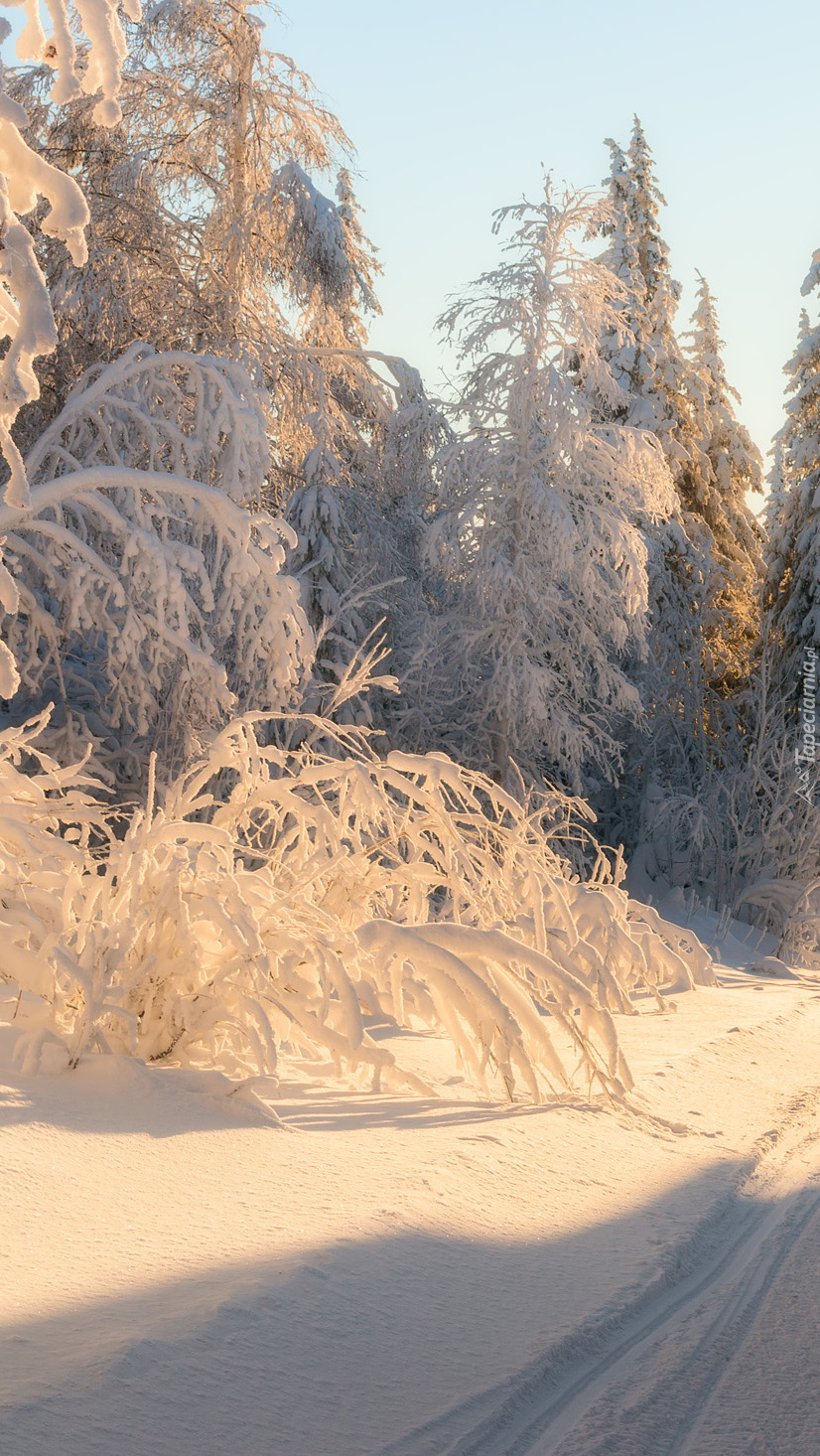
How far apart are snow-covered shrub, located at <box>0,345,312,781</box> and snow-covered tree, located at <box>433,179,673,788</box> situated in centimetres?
271

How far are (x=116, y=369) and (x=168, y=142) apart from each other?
3864 mm

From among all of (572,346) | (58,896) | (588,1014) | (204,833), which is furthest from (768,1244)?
(572,346)

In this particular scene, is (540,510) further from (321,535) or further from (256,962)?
(256,962)

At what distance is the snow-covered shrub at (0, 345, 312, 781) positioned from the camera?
35.0ft

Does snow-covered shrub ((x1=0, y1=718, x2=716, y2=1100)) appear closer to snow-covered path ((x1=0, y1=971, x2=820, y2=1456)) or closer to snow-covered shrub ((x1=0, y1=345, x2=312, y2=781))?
snow-covered path ((x1=0, y1=971, x2=820, y2=1456))

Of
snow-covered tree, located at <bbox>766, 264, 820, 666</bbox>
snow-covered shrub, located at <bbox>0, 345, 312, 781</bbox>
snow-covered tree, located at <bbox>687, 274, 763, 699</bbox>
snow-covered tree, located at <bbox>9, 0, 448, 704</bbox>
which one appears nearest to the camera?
snow-covered shrub, located at <bbox>0, 345, 312, 781</bbox>

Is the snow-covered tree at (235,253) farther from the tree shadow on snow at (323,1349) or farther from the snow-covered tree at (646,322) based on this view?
the tree shadow on snow at (323,1349)

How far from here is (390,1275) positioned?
253 centimetres

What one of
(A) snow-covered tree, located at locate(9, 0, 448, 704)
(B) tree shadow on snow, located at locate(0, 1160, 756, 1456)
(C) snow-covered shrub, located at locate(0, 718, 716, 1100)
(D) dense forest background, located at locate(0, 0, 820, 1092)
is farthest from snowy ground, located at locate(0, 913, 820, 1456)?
(A) snow-covered tree, located at locate(9, 0, 448, 704)

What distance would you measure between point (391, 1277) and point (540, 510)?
473 inches

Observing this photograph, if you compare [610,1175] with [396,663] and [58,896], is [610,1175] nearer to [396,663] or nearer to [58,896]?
[58,896]

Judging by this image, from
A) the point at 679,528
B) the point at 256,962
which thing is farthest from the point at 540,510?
the point at 256,962

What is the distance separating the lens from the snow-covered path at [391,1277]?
6.52 ft

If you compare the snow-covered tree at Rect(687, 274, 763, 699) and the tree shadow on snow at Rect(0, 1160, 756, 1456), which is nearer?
the tree shadow on snow at Rect(0, 1160, 756, 1456)
